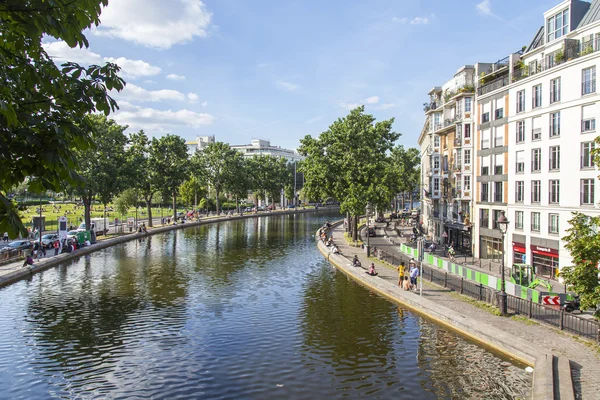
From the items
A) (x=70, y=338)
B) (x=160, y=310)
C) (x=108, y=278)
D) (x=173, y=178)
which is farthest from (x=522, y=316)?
(x=173, y=178)

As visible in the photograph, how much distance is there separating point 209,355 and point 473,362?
11.2 meters

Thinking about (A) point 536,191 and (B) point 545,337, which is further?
(A) point 536,191

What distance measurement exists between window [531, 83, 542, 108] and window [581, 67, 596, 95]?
4565 millimetres

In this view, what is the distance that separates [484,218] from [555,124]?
12599 millimetres

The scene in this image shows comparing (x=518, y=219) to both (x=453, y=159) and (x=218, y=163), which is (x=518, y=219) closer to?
(x=453, y=159)

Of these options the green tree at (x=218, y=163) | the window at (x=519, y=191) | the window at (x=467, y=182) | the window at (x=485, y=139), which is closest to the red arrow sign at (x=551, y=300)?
the window at (x=519, y=191)

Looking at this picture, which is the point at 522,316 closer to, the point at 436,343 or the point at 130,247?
the point at 436,343

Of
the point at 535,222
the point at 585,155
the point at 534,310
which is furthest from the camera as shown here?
the point at 535,222

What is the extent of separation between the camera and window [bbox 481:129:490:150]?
4484 cm

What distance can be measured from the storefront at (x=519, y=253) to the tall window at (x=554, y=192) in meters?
4.95

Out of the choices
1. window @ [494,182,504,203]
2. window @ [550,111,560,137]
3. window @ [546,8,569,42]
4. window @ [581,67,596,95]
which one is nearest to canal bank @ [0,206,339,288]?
window @ [494,182,504,203]

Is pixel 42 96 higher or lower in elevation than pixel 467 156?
lower

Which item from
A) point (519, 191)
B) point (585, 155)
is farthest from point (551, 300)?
point (519, 191)

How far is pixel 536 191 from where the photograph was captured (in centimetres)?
3797
